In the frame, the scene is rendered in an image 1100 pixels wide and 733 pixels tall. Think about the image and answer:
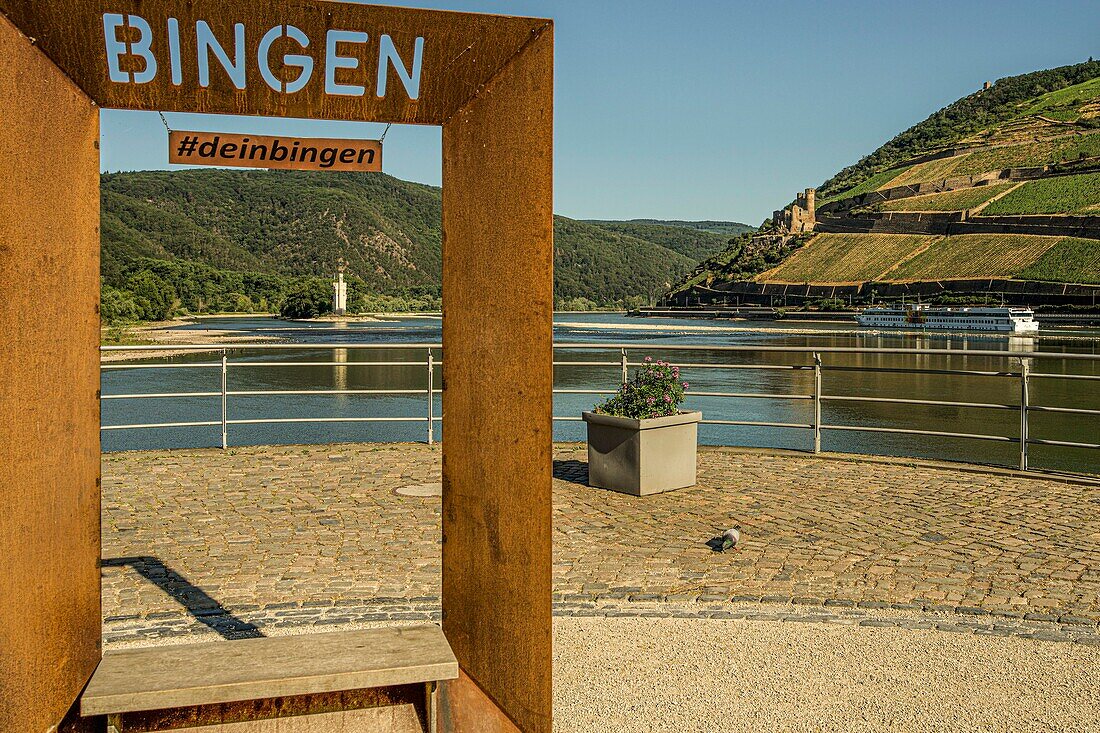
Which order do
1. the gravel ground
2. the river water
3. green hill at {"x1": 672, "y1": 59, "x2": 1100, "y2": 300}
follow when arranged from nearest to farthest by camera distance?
the gravel ground
the river water
green hill at {"x1": 672, "y1": 59, "x2": 1100, "y2": 300}

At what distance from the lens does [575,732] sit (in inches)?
119

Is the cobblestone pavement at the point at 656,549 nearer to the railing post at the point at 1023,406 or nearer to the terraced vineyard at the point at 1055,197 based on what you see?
the railing post at the point at 1023,406

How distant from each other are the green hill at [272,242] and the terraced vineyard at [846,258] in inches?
955

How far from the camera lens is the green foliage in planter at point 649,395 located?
7.25 m

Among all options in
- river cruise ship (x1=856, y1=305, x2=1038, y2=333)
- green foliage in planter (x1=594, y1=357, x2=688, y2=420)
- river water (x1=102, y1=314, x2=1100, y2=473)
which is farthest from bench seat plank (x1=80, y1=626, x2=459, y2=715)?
river cruise ship (x1=856, y1=305, x2=1038, y2=333)

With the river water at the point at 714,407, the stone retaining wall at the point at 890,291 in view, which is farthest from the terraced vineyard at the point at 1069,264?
the river water at the point at 714,407

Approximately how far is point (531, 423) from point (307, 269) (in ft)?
316

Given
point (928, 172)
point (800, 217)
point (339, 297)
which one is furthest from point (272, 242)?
point (928, 172)

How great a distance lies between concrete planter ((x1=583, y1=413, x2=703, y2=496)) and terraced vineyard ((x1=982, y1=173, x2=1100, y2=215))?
368ft

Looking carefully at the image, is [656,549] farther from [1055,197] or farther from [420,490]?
[1055,197]

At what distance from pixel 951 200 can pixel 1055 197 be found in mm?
13306

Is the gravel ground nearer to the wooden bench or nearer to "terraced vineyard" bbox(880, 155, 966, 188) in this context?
the wooden bench

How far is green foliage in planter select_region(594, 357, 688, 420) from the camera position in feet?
23.8

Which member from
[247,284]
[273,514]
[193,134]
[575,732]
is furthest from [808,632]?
[247,284]
